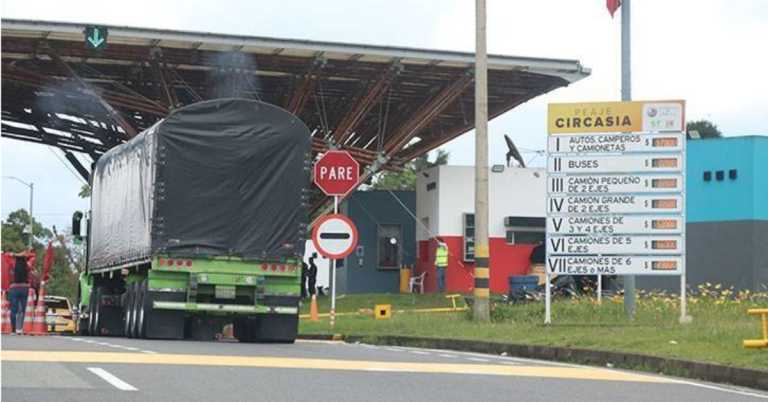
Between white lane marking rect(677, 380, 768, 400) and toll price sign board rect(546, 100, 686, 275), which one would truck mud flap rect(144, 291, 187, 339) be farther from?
white lane marking rect(677, 380, 768, 400)

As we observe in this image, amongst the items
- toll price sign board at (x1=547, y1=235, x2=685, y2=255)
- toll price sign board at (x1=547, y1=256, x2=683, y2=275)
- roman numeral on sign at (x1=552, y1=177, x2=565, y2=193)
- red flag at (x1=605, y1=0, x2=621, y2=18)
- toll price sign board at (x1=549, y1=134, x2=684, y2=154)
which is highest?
red flag at (x1=605, y1=0, x2=621, y2=18)

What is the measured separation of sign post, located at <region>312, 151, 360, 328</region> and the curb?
190 cm

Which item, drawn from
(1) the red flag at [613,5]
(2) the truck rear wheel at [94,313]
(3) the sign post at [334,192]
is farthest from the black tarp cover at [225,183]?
(1) the red flag at [613,5]

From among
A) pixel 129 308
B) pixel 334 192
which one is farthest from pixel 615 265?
pixel 129 308

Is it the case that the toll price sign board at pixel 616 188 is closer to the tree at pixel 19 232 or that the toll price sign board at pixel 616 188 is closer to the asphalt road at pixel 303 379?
the asphalt road at pixel 303 379

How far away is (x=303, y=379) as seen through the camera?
1325cm

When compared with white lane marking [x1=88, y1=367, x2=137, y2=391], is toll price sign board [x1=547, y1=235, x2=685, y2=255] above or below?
above

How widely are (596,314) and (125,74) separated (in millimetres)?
25331

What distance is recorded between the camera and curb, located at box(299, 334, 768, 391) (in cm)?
1496

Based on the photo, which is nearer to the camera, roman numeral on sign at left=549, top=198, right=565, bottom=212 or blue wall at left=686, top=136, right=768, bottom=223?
roman numeral on sign at left=549, top=198, right=565, bottom=212

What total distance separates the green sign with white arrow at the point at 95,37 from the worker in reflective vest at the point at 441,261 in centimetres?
1364

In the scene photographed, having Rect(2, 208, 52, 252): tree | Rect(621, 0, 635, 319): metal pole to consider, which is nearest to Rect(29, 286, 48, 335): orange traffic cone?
Rect(621, 0, 635, 319): metal pole

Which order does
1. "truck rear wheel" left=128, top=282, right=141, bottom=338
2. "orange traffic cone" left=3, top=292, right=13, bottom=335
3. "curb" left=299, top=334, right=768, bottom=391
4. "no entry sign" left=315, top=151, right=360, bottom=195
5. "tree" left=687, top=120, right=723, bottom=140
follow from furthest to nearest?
1. "tree" left=687, top=120, right=723, bottom=140
2. "orange traffic cone" left=3, top=292, right=13, bottom=335
3. "no entry sign" left=315, top=151, right=360, bottom=195
4. "truck rear wheel" left=128, top=282, right=141, bottom=338
5. "curb" left=299, top=334, right=768, bottom=391

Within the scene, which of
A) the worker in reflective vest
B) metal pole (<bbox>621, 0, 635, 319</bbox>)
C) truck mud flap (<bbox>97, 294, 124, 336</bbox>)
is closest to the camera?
metal pole (<bbox>621, 0, 635, 319</bbox>)
